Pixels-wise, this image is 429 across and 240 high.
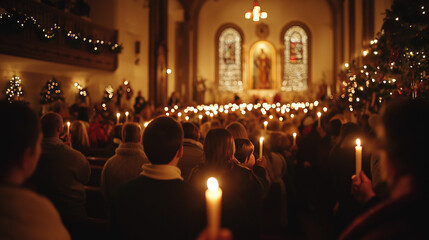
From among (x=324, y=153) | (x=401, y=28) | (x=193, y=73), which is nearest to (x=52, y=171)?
(x=324, y=153)

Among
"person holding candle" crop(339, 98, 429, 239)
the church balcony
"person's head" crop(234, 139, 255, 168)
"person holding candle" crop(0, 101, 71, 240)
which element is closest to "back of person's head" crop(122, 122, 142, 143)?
"person's head" crop(234, 139, 255, 168)

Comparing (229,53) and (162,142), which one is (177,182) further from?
(229,53)

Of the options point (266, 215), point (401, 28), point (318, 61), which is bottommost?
point (266, 215)

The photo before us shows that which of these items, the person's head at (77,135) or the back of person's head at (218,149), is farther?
the person's head at (77,135)

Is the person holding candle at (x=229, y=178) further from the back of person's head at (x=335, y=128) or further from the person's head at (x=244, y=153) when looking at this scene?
the back of person's head at (x=335, y=128)

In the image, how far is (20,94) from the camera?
454 inches

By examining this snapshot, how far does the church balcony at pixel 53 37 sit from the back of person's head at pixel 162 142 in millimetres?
8326

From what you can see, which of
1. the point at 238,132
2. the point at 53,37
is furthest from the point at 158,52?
the point at 238,132

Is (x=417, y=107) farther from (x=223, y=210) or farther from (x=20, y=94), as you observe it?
(x=20, y=94)

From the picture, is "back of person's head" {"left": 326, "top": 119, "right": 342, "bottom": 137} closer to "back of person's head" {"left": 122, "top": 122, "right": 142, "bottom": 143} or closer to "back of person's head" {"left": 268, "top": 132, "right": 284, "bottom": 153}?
"back of person's head" {"left": 268, "top": 132, "right": 284, "bottom": 153}

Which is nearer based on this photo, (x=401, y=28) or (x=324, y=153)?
(x=401, y=28)

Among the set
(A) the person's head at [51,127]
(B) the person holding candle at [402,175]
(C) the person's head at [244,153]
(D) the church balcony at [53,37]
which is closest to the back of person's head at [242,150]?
(C) the person's head at [244,153]

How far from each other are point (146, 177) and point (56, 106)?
5.71 meters

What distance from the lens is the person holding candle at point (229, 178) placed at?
2489mm
